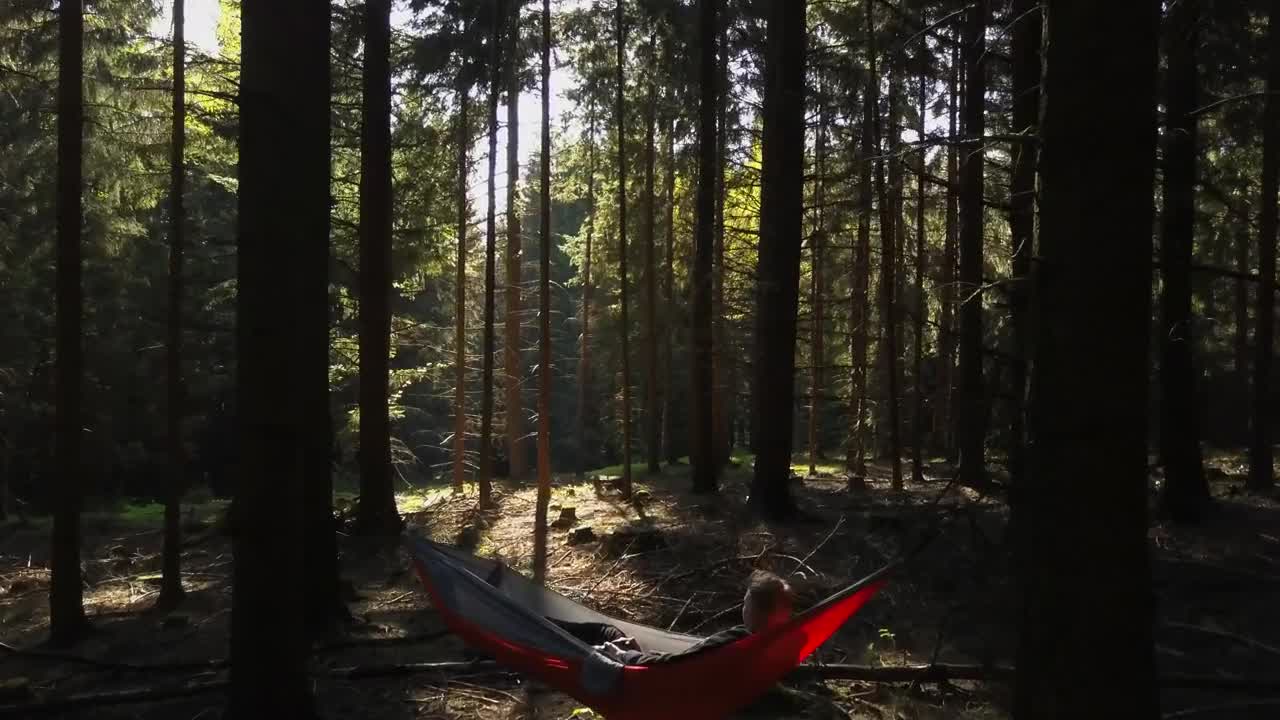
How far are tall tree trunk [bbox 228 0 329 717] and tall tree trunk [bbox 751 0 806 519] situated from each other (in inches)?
257

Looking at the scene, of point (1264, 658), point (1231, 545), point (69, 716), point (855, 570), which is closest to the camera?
point (69, 716)

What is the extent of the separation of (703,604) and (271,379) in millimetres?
4194

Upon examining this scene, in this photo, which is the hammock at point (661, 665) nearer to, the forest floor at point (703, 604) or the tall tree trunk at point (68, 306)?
the forest floor at point (703, 604)

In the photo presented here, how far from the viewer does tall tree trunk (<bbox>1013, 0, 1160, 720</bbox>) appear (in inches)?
127

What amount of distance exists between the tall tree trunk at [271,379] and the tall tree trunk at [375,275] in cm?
746

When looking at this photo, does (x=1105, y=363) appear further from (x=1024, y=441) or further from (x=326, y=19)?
(x=326, y=19)

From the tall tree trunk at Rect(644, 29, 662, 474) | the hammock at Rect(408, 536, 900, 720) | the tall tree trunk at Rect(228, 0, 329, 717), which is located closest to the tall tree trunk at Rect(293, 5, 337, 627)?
the tall tree trunk at Rect(228, 0, 329, 717)

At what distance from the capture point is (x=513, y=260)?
63.0 feet

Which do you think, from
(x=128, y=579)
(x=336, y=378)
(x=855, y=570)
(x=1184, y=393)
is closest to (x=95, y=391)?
(x=336, y=378)

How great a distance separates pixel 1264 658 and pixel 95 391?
840 inches

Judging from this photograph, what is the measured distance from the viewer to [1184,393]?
9.74 m

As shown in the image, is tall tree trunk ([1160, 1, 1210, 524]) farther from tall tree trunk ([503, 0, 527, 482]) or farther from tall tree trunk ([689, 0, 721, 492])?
tall tree trunk ([503, 0, 527, 482])

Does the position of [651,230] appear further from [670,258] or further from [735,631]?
Answer: [735,631]

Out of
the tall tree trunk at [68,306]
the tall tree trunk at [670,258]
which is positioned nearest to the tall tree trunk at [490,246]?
the tall tree trunk at [670,258]
